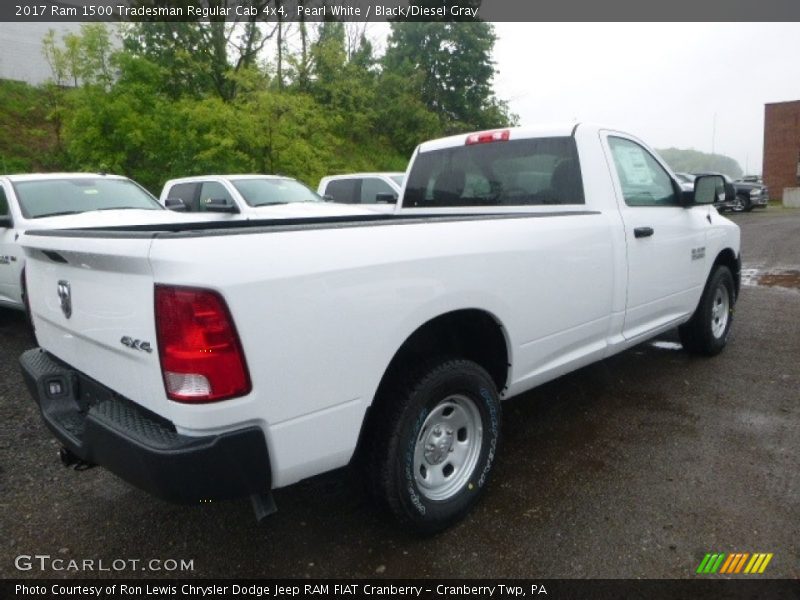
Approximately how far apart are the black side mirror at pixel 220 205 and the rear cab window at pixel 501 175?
199 inches

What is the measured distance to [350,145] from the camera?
1133 inches

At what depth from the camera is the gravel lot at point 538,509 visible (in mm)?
2479

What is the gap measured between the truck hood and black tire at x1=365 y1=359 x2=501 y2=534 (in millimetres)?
3920

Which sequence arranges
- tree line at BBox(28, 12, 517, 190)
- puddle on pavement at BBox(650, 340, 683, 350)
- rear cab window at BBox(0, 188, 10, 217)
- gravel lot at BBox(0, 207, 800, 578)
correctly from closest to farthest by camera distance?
→ gravel lot at BBox(0, 207, 800, 578) < puddle on pavement at BBox(650, 340, 683, 350) < rear cab window at BBox(0, 188, 10, 217) < tree line at BBox(28, 12, 517, 190)

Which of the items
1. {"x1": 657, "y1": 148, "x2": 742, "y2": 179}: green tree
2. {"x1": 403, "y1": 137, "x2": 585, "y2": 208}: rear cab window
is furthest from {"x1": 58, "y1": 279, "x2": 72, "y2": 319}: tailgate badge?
{"x1": 657, "y1": 148, "x2": 742, "y2": 179}: green tree

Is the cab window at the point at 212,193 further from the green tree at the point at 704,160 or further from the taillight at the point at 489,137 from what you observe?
the green tree at the point at 704,160

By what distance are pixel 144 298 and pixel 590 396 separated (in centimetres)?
327

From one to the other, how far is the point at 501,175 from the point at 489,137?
0.27 metres

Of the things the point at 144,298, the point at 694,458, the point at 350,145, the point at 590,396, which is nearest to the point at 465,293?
Answer: the point at 144,298

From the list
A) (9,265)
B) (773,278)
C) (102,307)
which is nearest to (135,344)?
(102,307)

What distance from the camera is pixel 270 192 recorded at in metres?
9.48

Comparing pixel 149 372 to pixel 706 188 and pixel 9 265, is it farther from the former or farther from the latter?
pixel 9 265

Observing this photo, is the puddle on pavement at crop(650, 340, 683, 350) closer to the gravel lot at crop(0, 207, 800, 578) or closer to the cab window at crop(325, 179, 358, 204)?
the gravel lot at crop(0, 207, 800, 578)

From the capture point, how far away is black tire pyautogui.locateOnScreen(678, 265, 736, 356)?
15.6 feet
